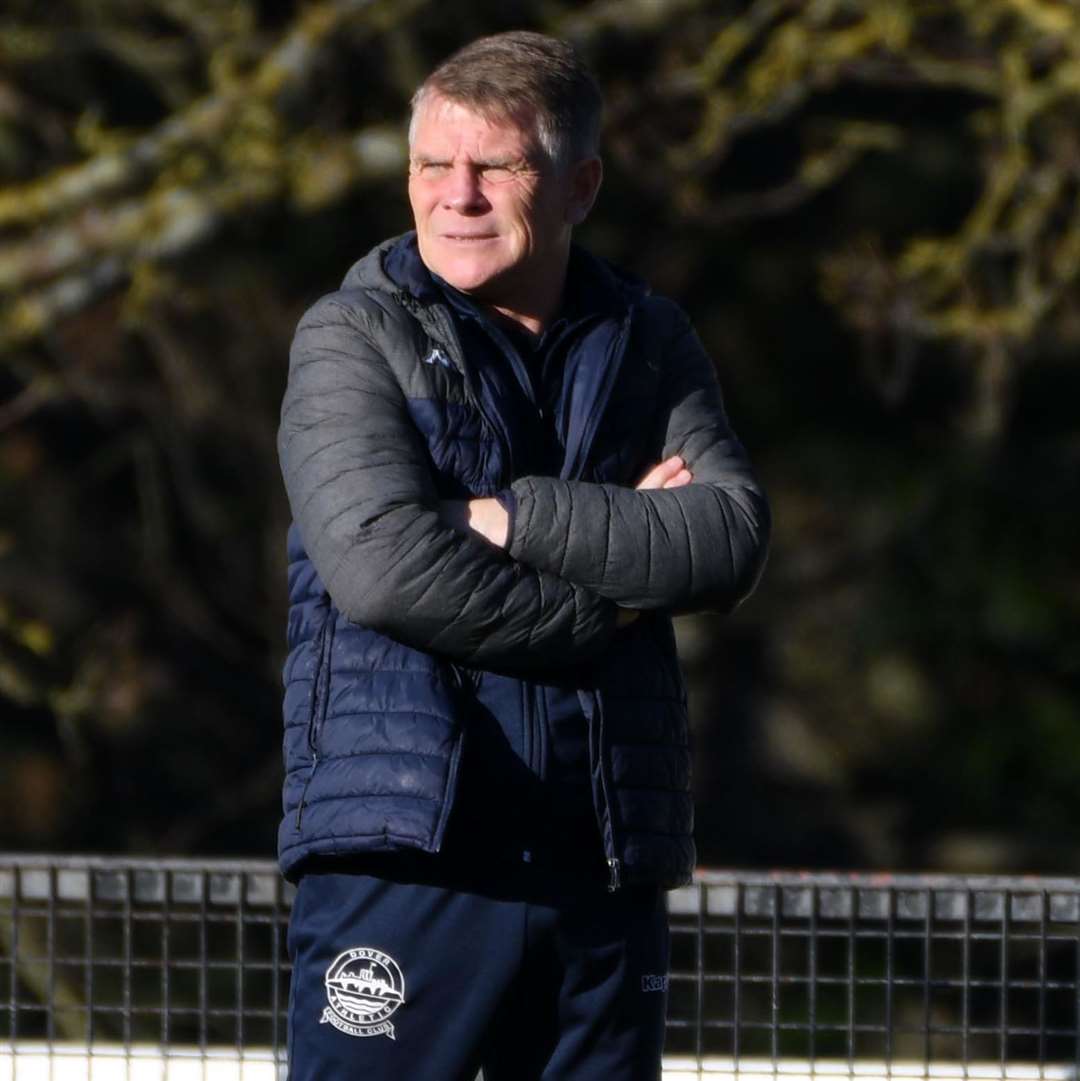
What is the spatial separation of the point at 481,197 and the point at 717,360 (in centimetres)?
680

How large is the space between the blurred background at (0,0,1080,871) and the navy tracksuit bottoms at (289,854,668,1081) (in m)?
3.81

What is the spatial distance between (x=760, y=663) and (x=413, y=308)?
24.5ft

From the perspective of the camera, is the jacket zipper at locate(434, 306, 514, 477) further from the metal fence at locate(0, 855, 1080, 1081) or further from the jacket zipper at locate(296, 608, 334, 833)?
the metal fence at locate(0, 855, 1080, 1081)

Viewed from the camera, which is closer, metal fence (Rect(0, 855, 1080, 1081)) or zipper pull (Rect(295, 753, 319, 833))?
zipper pull (Rect(295, 753, 319, 833))

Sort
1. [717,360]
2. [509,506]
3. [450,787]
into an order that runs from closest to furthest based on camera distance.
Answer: [450,787] < [509,506] < [717,360]

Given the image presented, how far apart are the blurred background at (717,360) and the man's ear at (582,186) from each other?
3.69m

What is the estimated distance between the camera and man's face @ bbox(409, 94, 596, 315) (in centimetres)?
229

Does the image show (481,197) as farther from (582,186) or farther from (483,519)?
(483,519)

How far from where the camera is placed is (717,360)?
356 inches

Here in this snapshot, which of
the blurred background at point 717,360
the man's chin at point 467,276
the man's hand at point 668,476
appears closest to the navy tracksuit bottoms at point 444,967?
the man's hand at point 668,476

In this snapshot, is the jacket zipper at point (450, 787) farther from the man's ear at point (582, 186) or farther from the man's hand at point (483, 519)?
the man's ear at point (582, 186)

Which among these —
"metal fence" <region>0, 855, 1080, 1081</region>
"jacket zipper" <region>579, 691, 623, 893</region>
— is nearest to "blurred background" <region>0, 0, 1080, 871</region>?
"metal fence" <region>0, 855, 1080, 1081</region>

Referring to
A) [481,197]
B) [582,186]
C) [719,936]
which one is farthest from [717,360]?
[481,197]

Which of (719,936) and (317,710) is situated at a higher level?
(719,936)
